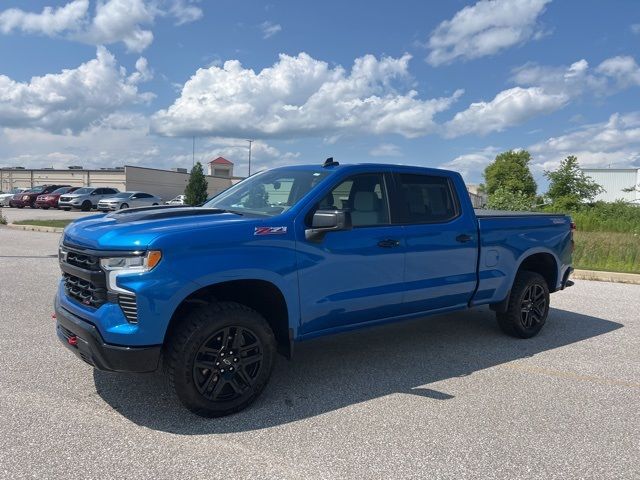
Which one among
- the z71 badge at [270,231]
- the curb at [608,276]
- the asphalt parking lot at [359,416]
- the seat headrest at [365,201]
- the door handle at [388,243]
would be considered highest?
the seat headrest at [365,201]

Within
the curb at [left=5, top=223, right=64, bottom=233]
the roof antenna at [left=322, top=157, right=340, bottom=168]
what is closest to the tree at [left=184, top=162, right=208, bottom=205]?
the curb at [left=5, top=223, right=64, bottom=233]

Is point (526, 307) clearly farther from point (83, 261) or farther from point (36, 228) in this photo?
point (36, 228)

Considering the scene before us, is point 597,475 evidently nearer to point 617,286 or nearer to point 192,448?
point 192,448

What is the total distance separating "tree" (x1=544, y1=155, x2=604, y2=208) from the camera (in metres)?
47.7

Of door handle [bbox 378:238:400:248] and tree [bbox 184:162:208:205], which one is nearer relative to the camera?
door handle [bbox 378:238:400:248]

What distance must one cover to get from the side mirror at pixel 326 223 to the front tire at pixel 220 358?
29.0 inches

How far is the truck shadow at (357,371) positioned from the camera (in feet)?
12.6

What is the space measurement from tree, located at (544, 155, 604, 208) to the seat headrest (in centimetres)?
4694

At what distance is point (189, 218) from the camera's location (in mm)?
4008

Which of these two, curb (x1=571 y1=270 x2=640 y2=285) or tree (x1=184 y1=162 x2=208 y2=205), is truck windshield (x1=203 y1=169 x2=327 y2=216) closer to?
curb (x1=571 y1=270 x2=640 y2=285)

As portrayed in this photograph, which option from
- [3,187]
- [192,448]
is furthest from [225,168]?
[192,448]

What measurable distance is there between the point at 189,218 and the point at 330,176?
123 centimetres

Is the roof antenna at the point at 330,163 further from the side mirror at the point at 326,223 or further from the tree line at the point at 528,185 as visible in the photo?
the tree line at the point at 528,185

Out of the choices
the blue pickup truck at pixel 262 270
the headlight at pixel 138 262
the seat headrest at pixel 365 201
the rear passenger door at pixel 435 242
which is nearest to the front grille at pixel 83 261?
the blue pickup truck at pixel 262 270
